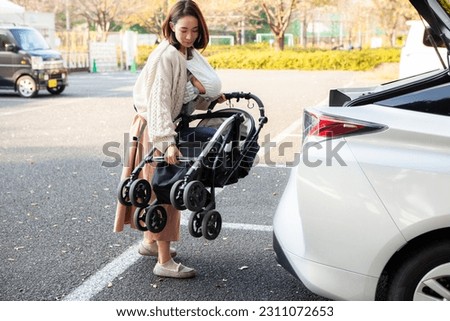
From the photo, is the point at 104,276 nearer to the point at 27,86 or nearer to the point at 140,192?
the point at 140,192

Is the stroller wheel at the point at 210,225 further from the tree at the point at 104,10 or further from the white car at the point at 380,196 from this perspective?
the tree at the point at 104,10

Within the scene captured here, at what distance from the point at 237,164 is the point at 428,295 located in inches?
50.3

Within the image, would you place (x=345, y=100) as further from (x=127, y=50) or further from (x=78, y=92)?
(x=127, y=50)

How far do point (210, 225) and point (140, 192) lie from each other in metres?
0.44

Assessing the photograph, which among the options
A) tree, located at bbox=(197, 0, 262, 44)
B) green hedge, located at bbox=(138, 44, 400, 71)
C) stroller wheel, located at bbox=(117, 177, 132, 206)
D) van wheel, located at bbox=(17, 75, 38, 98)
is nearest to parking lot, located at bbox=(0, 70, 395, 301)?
stroller wheel, located at bbox=(117, 177, 132, 206)

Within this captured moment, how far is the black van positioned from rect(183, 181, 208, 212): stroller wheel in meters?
13.2

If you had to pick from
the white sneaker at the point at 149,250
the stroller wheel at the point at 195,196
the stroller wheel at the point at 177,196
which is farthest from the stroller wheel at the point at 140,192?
the white sneaker at the point at 149,250

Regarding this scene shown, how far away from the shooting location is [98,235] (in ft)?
15.0

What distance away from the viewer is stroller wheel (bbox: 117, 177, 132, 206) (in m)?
3.38

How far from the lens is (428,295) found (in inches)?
102

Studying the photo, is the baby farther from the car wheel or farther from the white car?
the car wheel

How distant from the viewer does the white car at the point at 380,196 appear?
2490mm

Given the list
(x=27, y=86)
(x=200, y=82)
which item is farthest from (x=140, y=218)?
(x=27, y=86)

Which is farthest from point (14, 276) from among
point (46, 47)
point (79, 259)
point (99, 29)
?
point (99, 29)
